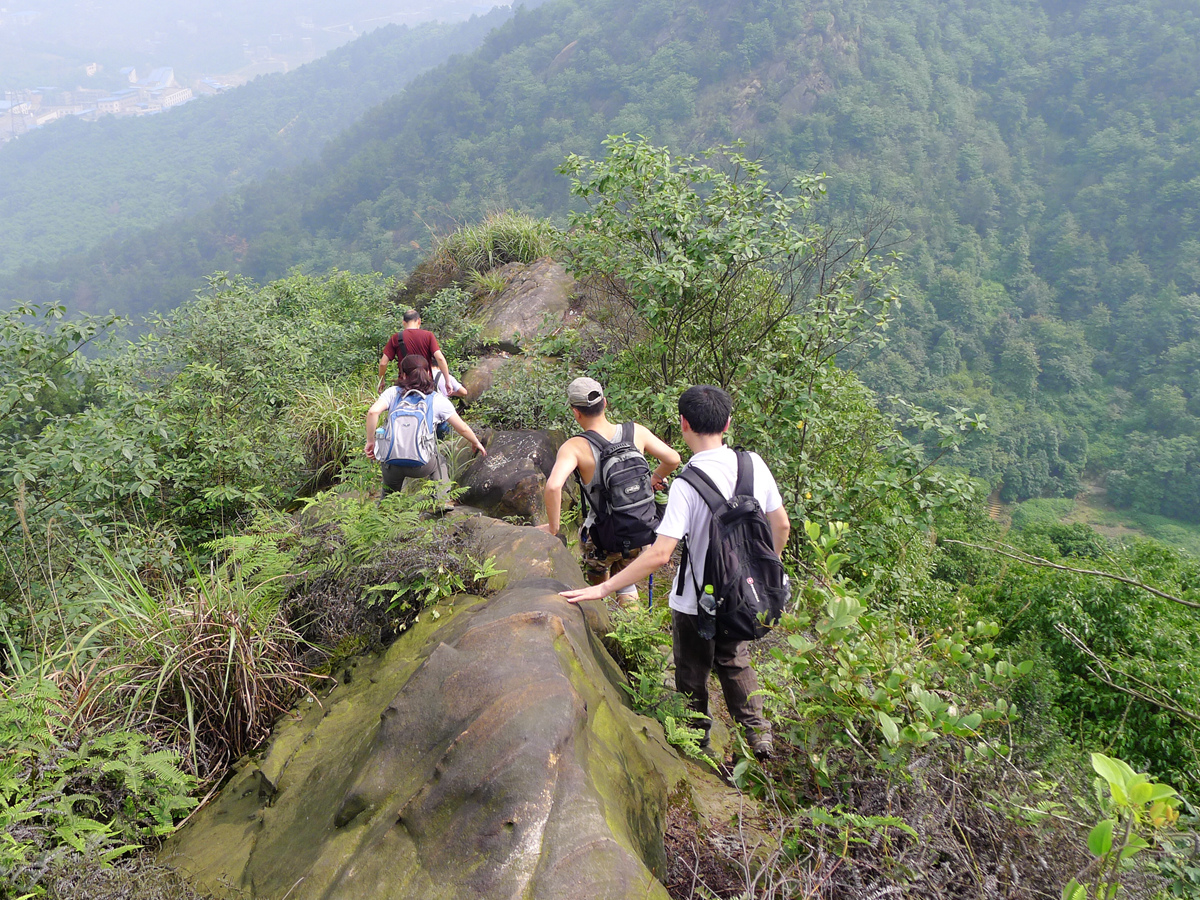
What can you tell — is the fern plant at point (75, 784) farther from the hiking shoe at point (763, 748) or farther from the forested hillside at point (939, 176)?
the forested hillside at point (939, 176)

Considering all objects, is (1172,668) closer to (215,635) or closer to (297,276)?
(215,635)

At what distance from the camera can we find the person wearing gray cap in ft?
11.4

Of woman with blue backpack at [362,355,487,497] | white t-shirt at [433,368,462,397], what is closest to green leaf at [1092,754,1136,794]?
woman with blue backpack at [362,355,487,497]

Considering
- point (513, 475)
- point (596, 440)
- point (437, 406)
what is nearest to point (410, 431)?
point (437, 406)

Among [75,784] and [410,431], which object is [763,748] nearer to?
[75,784]

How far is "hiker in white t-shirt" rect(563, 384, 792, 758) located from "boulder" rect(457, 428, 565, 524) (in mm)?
→ 2959

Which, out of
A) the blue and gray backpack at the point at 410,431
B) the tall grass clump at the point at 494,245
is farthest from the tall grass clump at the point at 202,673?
the tall grass clump at the point at 494,245

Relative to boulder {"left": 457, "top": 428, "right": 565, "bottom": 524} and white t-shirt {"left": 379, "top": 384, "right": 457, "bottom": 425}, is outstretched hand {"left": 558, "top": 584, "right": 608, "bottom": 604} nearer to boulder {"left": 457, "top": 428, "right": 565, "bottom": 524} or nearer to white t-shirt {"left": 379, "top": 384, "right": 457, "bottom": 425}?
white t-shirt {"left": 379, "top": 384, "right": 457, "bottom": 425}

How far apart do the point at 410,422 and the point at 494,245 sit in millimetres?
9291

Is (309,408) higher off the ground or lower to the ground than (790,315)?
lower

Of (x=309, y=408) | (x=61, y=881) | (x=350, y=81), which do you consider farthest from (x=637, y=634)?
(x=350, y=81)

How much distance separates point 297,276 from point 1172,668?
1489 cm

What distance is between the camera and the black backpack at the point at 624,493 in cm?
349

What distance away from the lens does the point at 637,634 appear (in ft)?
10.9
